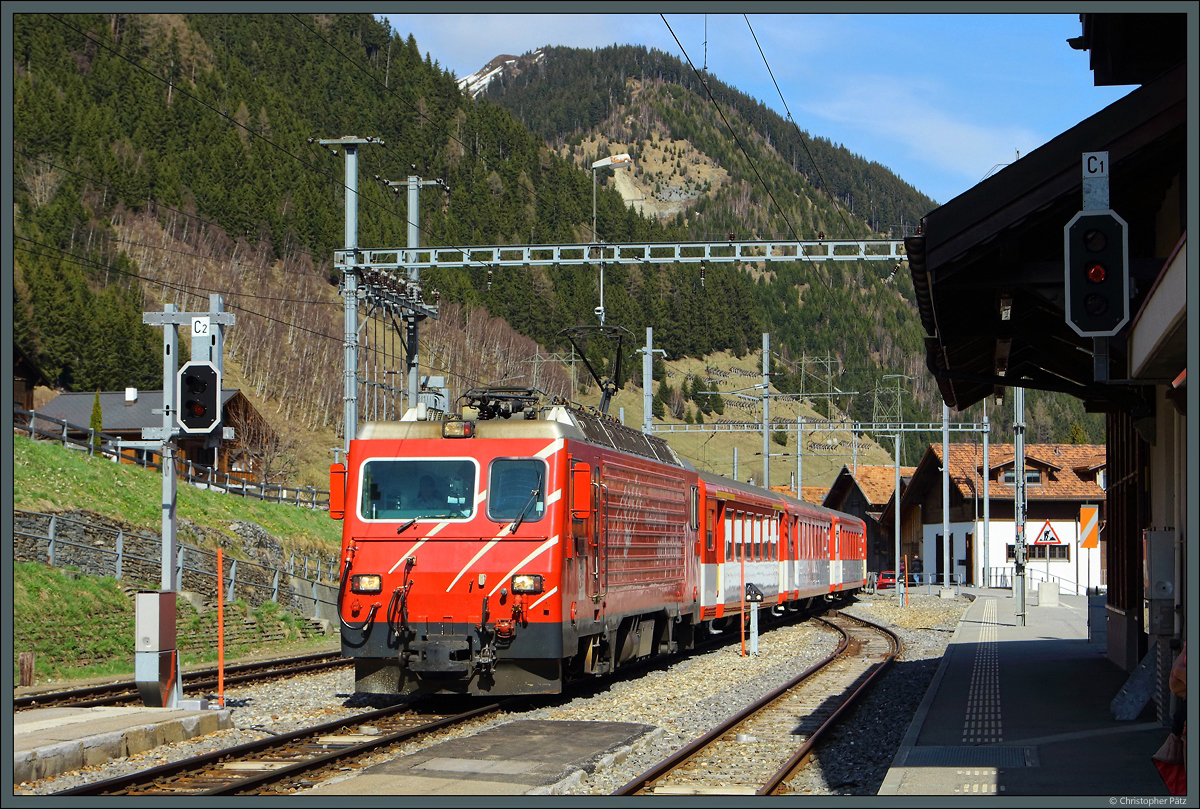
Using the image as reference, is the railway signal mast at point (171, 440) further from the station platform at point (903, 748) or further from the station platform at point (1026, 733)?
the station platform at point (1026, 733)

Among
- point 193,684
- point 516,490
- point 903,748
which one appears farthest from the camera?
point 193,684

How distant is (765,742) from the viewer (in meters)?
13.4

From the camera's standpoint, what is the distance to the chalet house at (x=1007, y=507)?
210 ft

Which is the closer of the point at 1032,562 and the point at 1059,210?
the point at 1059,210

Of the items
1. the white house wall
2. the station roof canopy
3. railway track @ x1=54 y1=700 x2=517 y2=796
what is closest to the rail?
railway track @ x1=54 y1=700 x2=517 y2=796

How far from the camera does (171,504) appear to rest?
564 inches

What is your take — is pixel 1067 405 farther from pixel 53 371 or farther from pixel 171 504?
pixel 171 504

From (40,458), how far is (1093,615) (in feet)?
71.8

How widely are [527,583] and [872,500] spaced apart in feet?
229

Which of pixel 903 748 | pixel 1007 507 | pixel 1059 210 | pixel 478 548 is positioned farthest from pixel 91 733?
pixel 1007 507

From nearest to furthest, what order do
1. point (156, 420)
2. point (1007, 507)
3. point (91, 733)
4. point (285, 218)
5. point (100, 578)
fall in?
1. point (91, 733)
2. point (100, 578)
3. point (156, 420)
4. point (1007, 507)
5. point (285, 218)

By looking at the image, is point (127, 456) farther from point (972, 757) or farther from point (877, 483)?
point (877, 483)

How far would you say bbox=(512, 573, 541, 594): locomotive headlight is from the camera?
46.2ft

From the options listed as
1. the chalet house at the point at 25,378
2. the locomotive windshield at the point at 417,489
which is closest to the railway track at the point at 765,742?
the locomotive windshield at the point at 417,489
